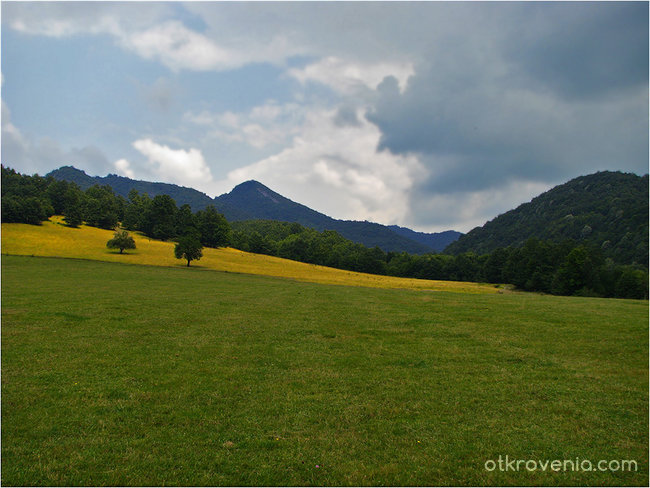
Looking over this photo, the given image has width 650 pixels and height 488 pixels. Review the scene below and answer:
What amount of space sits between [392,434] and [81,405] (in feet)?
32.0

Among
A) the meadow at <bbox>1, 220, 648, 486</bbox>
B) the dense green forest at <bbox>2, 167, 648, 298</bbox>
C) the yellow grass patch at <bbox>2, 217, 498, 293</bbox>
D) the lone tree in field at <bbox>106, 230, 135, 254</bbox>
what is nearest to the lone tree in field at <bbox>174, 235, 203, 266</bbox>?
the yellow grass patch at <bbox>2, 217, 498, 293</bbox>

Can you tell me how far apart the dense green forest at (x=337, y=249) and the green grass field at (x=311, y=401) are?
248ft

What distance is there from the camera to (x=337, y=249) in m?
180

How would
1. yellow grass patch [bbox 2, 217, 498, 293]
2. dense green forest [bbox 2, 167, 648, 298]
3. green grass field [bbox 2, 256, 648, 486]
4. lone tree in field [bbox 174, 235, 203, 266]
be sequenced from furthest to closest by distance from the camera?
dense green forest [bbox 2, 167, 648, 298] < lone tree in field [bbox 174, 235, 203, 266] < yellow grass patch [bbox 2, 217, 498, 293] < green grass field [bbox 2, 256, 648, 486]

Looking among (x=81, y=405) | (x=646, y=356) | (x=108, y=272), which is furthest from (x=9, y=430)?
(x=108, y=272)

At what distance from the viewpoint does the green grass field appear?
26.5ft

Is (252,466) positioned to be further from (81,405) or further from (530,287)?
(530,287)

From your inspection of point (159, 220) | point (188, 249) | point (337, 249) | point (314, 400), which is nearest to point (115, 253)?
point (188, 249)

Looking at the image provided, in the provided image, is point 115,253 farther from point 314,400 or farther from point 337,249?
point 337,249

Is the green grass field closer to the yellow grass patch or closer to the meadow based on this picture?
the meadow

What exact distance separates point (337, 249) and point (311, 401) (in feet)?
554

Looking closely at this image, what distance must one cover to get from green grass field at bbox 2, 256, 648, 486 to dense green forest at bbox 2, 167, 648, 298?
75558mm

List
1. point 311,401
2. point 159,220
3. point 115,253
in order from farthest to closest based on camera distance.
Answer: point 159,220 → point 115,253 → point 311,401

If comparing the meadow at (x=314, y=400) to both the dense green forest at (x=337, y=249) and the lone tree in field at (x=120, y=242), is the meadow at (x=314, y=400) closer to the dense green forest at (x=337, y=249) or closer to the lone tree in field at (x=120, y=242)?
the lone tree in field at (x=120, y=242)
